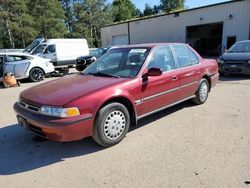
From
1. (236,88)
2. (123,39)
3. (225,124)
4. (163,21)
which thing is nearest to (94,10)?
(123,39)

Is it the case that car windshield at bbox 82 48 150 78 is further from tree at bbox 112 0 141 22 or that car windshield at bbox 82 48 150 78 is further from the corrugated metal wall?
tree at bbox 112 0 141 22

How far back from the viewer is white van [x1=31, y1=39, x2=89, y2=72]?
15734 millimetres

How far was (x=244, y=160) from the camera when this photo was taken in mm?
3359

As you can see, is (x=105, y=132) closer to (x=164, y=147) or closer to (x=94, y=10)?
(x=164, y=147)

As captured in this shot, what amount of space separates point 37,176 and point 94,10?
161ft

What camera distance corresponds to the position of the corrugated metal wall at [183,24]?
59.7 ft

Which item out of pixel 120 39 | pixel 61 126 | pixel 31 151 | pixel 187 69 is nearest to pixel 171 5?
pixel 120 39

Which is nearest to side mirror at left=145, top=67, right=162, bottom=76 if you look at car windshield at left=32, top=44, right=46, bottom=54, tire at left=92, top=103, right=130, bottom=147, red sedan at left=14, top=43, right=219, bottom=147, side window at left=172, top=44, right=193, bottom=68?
red sedan at left=14, top=43, right=219, bottom=147

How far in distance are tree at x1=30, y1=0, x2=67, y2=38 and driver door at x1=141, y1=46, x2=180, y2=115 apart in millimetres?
39081

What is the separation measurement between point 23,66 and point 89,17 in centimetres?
3955

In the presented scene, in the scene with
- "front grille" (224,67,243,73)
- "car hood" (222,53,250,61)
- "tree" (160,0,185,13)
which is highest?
"tree" (160,0,185,13)

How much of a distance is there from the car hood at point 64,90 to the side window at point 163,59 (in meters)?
0.82

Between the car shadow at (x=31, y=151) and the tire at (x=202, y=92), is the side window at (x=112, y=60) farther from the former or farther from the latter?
the tire at (x=202, y=92)

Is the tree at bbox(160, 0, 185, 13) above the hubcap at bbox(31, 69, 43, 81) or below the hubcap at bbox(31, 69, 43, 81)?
above
